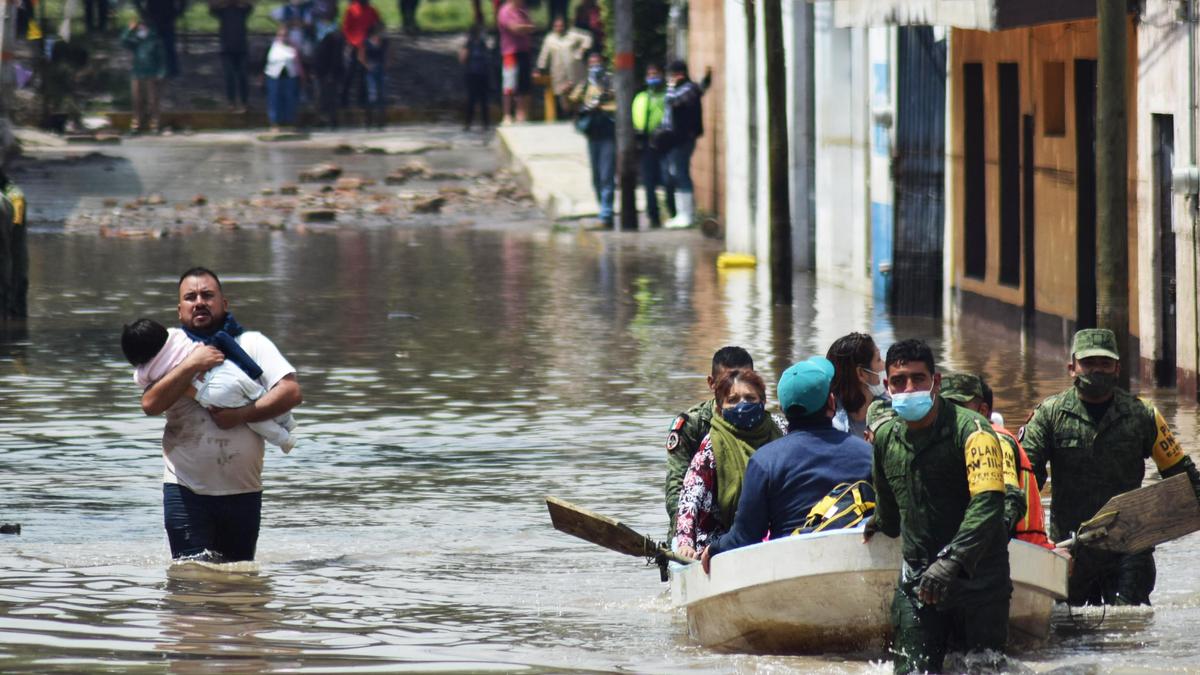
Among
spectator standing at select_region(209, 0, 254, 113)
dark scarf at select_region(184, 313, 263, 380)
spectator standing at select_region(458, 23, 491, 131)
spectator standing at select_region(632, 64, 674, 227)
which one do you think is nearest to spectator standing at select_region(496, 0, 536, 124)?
spectator standing at select_region(458, 23, 491, 131)

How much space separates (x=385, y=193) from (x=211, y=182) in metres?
2.63

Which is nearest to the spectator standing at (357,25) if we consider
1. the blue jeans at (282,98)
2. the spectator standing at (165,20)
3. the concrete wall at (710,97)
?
the blue jeans at (282,98)

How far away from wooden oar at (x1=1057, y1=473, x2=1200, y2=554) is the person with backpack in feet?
3.49

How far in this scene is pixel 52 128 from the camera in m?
41.5

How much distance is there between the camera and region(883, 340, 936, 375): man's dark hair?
812 centimetres

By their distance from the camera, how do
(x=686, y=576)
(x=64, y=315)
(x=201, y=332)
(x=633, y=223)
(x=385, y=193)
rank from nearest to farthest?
(x=686, y=576)
(x=201, y=332)
(x=64, y=315)
(x=633, y=223)
(x=385, y=193)

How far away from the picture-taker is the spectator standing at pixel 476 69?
41.7 m

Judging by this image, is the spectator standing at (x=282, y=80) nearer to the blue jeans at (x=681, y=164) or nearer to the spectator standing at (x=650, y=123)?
the spectator standing at (x=650, y=123)

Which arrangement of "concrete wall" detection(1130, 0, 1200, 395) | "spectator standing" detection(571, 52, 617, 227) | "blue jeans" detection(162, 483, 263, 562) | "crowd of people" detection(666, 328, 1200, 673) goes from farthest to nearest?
"spectator standing" detection(571, 52, 617, 227), "concrete wall" detection(1130, 0, 1200, 395), "blue jeans" detection(162, 483, 263, 562), "crowd of people" detection(666, 328, 1200, 673)

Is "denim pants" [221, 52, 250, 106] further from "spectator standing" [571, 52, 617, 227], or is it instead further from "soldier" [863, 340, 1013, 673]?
"soldier" [863, 340, 1013, 673]

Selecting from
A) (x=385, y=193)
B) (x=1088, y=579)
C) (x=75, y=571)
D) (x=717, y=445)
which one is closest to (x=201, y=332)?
(x=75, y=571)

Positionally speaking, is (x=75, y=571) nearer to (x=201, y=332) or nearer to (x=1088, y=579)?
(x=201, y=332)

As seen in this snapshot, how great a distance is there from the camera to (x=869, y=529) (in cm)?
865

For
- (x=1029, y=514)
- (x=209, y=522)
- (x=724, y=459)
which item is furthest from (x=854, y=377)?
(x=209, y=522)
